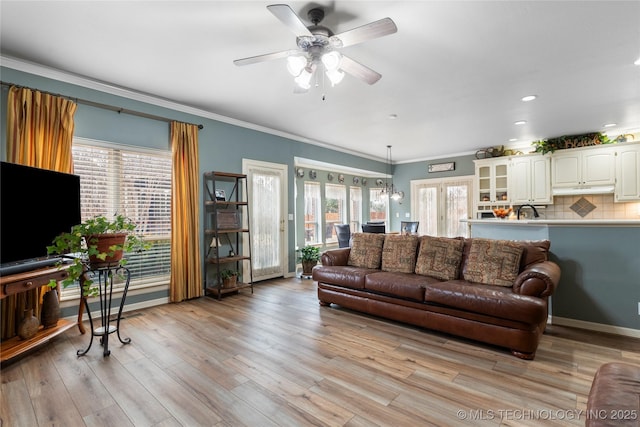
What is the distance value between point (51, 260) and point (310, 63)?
9.26 ft

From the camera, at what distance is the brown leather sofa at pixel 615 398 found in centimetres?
103

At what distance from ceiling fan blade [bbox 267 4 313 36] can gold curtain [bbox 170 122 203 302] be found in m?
2.64

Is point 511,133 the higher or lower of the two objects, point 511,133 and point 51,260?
the higher

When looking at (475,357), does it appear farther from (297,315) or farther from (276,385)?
(297,315)

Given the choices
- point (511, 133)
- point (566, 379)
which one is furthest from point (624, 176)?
point (566, 379)

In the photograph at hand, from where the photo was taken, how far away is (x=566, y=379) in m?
2.12

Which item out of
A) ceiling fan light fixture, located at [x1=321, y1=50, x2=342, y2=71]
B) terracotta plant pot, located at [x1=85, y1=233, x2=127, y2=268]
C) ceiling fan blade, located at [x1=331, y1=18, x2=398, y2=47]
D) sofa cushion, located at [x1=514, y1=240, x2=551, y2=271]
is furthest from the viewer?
sofa cushion, located at [x1=514, y1=240, x2=551, y2=271]

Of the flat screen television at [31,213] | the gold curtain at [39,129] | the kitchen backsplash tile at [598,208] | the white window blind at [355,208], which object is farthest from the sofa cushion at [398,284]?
the white window blind at [355,208]

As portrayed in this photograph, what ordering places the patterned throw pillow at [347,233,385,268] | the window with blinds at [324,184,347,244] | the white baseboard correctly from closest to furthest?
the white baseboard
the patterned throw pillow at [347,233,385,268]
the window with blinds at [324,184,347,244]

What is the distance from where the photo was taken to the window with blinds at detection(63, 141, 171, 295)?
339 cm

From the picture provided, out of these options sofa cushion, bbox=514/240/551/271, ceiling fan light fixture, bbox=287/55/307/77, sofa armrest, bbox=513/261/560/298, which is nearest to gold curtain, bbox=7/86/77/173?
ceiling fan light fixture, bbox=287/55/307/77

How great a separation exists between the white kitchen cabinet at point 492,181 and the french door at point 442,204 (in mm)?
363

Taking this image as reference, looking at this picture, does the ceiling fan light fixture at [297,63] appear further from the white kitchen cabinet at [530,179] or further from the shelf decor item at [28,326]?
the white kitchen cabinet at [530,179]

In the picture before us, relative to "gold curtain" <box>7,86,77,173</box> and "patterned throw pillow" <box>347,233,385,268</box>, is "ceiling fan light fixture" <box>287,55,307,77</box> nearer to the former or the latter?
"patterned throw pillow" <box>347,233,385,268</box>
